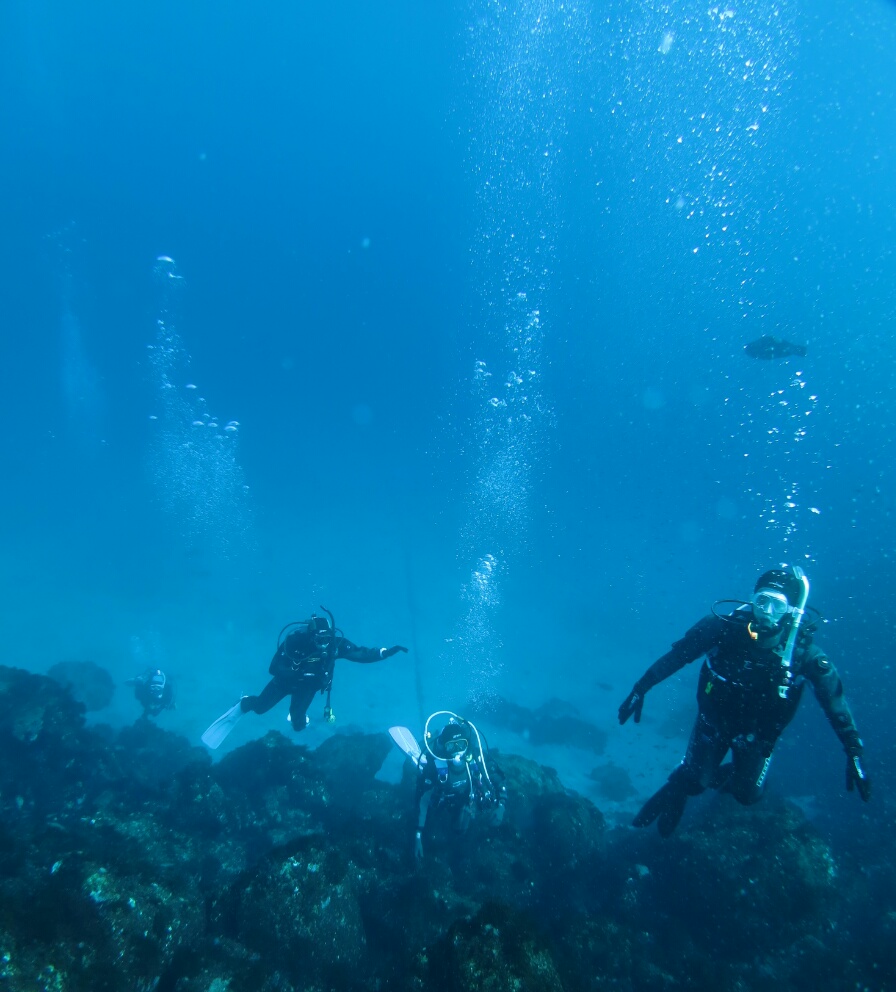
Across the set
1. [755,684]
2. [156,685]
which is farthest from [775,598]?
[156,685]

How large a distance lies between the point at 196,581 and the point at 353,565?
69.2 feet

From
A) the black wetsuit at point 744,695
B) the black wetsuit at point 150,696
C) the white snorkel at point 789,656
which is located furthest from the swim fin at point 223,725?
the white snorkel at point 789,656

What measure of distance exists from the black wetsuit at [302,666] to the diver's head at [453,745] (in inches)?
78.4

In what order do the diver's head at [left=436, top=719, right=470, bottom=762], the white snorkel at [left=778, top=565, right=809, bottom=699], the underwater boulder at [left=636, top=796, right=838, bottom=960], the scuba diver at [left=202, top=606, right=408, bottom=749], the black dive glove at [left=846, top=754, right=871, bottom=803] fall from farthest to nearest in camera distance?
the scuba diver at [left=202, top=606, right=408, bottom=749] → the diver's head at [left=436, top=719, right=470, bottom=762] → the underwater boulder at [left=636, top=796, right=838, bottom=960] → the white snorkel at [left=778, top=565, right=809, bottom=699] → the black dive glove at [left=846, top=754, right=871, bottom=803]

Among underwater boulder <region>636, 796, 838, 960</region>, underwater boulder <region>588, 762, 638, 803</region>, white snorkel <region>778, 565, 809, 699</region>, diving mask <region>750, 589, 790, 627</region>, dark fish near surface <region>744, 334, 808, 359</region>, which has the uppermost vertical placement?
dark fish near surface <region>744, 334, 808, 359</region>

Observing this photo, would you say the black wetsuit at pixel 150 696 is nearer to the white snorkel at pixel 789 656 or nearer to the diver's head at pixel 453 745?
the diver's head at pixel 453 745

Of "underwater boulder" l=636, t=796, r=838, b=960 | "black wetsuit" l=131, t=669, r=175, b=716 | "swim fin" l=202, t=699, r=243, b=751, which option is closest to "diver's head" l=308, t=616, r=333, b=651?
"swim fin" l=202, t=699, r=243, b=751

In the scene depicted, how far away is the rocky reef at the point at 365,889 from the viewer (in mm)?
4008

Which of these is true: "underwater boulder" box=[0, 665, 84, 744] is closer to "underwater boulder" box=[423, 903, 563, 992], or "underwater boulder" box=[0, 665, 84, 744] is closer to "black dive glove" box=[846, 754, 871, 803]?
"underwater boulder" box=[423, 903, 563, 992]

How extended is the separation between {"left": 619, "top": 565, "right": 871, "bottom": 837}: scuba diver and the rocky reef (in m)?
2.62

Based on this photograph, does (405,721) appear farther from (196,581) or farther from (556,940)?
(196,581)

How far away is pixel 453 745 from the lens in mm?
7754

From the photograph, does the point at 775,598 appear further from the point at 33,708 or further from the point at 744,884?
the point at 33,708

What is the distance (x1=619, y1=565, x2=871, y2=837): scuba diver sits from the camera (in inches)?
186
